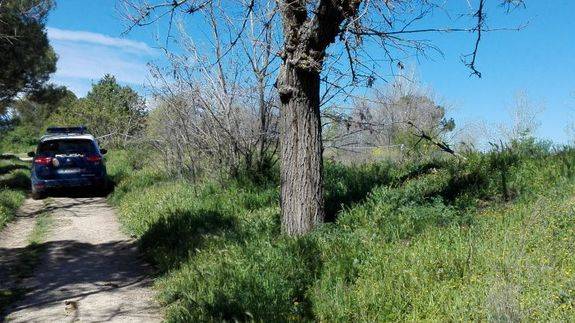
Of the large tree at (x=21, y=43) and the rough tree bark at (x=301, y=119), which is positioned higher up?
the large tree at (x=21, y=43)

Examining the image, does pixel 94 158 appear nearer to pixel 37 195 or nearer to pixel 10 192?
pixel 37 195

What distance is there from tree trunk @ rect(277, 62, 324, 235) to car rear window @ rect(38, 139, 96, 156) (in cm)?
1026

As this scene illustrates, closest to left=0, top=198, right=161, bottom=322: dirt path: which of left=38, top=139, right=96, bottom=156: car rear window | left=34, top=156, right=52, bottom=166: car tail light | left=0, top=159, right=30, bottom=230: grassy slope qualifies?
left=0, top=159, right=30, bottom=230: grassy slope

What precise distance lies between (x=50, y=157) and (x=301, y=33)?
10.7m

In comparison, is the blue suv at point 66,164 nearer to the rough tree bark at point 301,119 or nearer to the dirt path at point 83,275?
the dirt path at point 83,275

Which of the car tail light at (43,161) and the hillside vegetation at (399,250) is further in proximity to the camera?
the car tail light at (43,161)

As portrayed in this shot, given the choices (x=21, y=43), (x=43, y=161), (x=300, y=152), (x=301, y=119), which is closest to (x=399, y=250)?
(x=300, y=152)

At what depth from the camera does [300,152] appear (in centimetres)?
696

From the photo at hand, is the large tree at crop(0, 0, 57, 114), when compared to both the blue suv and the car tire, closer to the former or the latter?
the blue suv

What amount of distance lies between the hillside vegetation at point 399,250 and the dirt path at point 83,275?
358 mm

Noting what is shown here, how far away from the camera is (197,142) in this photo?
12680 millimetres

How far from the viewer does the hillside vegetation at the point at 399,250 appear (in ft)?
14.4

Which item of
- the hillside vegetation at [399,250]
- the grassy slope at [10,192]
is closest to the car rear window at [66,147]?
the grassy slope at [10,192]

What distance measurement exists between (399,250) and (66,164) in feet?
39.9
